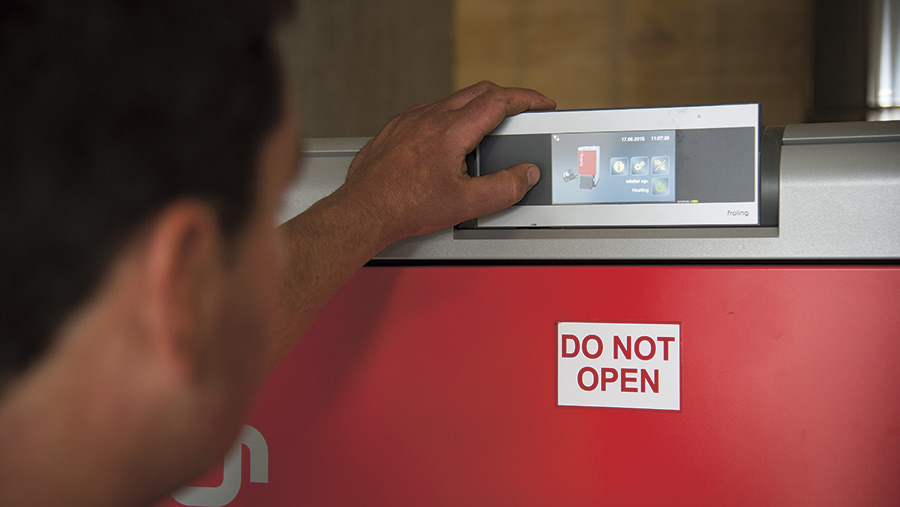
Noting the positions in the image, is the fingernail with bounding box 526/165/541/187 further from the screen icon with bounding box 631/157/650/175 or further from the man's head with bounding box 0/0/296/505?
the man's head with bounding box 0/0/296/505

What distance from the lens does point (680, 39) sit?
4.66 m

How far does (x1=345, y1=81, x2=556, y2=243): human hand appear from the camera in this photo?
2.60ft

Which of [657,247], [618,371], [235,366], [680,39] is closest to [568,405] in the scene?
[618,371]

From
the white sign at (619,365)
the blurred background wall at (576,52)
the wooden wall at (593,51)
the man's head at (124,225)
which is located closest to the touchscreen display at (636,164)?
the white sign at (619,365)

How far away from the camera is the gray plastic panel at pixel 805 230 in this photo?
76 centimetres

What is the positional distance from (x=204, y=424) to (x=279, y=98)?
5.8 inches

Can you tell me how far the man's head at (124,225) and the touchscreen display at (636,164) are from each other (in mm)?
500

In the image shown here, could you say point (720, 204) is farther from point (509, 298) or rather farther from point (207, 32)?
point (207, 32)

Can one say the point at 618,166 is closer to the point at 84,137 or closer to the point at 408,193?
the point at 408,193

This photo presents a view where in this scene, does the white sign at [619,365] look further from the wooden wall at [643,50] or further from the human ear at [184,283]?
the wooden wall at [643,50]

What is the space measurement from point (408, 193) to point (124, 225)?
1.64 feet

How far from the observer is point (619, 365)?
82cm

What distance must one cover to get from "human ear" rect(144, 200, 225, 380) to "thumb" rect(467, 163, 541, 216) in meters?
0.48

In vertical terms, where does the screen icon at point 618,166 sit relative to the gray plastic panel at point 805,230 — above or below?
above
